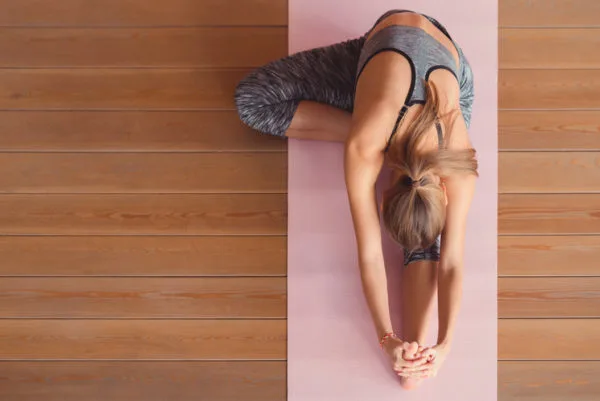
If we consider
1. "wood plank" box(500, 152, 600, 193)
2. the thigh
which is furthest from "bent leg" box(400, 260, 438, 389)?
"wood plank" box(500, 152, 600, 193)

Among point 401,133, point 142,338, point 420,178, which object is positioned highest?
point 401,133

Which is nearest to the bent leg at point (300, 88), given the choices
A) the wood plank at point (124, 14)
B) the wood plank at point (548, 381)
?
the wood plank at point (124, 14)

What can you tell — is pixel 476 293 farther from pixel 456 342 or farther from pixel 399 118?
pixel 399 118

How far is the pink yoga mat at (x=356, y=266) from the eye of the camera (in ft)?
4.97

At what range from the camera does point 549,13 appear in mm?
1527

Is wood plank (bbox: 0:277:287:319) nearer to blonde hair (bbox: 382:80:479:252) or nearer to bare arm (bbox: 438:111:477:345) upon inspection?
bare arm (bbox: 438:111:477:345)

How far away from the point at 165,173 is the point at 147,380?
694 millimetres

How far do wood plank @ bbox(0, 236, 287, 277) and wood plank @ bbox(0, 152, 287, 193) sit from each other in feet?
0.55

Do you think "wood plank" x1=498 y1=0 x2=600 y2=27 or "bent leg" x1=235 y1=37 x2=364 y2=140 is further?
"wood plank" x1=498 y1=0 x2=600 y2=27

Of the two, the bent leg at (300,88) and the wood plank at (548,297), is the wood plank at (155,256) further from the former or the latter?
the wood plank at (548,297)

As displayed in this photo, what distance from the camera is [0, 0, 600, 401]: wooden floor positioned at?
5.03 ft

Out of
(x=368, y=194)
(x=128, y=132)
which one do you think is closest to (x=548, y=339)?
(x=368, y=194)

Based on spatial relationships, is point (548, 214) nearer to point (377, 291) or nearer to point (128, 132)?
point (377, 291)

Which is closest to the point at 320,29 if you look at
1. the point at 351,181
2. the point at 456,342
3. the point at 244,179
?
the point at 244,179
